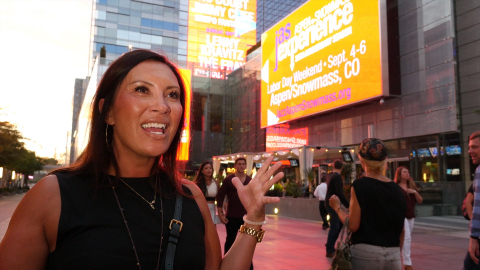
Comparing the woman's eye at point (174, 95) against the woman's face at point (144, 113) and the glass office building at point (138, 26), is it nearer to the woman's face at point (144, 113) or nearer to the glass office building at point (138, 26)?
the woman's face at point (144, 113)

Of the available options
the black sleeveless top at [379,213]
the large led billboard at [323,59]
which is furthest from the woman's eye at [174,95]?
the large led billboard at [323,59]

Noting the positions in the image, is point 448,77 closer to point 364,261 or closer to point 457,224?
point 457,224

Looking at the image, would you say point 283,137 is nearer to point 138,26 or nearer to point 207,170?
point 207,170

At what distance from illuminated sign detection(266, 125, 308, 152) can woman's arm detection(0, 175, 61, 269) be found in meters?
28.8

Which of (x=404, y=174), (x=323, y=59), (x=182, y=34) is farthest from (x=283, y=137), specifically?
(x=182, y=34)

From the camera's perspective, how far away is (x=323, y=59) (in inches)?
979

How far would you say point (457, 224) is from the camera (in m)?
14.3

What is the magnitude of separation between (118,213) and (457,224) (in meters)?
15.6

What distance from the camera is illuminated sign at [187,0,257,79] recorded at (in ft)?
219

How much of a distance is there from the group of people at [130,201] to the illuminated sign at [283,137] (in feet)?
93.1

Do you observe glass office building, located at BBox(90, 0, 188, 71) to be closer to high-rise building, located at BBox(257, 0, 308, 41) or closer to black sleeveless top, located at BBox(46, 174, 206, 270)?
high-rise building, located at BBox(257, 0, 308, 41)

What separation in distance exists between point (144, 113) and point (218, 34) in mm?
68625

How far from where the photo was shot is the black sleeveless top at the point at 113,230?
1464 mm

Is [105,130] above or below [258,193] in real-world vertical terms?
above
